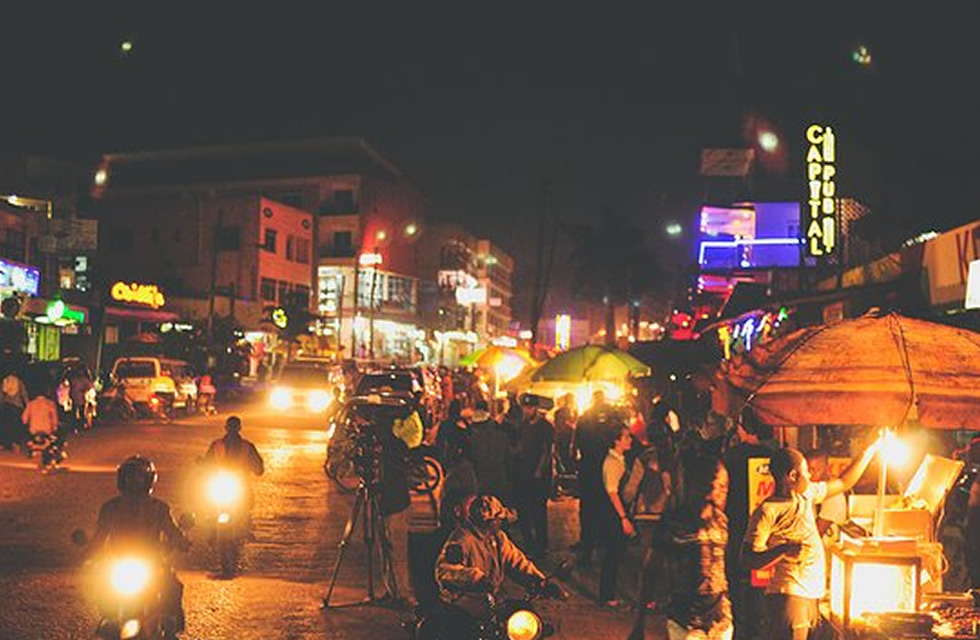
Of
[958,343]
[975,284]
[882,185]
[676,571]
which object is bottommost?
[676,571]

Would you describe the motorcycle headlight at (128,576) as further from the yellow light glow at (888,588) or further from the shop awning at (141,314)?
the shop awning at (141,314)

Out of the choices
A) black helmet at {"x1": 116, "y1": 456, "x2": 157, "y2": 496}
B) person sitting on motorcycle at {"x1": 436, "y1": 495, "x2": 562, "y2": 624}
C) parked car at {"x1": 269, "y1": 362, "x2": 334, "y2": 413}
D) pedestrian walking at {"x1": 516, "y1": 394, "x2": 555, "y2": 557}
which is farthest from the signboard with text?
parked car at {"x1": 269, "y1": 362, "x2": 334, "y2": 413}

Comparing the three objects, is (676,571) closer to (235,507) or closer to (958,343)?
(958,343)

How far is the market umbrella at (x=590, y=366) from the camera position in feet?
57.6

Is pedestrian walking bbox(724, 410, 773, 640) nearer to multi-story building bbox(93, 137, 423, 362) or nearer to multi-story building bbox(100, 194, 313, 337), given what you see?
multi-story building bbox(93, 137, 423, 362)

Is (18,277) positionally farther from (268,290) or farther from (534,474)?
(268,290)

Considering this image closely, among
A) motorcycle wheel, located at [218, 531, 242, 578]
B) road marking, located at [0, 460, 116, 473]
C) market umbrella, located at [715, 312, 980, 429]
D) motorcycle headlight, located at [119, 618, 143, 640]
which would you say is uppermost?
market umbrella, located at [715, 312, 980, 429]

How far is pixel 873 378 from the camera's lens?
22.0 ft

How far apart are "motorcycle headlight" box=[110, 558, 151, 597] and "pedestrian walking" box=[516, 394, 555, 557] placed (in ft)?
21.1

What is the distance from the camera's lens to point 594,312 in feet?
309

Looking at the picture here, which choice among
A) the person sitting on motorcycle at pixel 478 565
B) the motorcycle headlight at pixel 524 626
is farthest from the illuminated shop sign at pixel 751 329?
the motorcycle headlight at pixel 524 626

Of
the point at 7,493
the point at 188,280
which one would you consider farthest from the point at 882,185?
the point at 188,280

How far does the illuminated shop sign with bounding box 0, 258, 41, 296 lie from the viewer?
33875mm

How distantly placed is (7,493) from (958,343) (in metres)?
15.4
